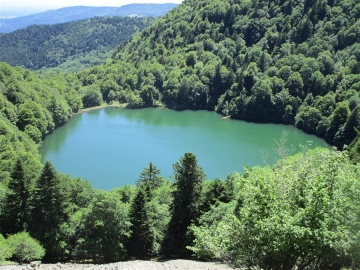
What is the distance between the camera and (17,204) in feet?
80.4

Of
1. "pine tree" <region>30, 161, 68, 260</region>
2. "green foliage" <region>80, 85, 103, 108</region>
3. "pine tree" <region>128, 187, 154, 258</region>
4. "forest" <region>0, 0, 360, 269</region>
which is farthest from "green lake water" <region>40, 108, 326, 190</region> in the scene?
"pine tree" <region>30, 161, 68, 260</region>

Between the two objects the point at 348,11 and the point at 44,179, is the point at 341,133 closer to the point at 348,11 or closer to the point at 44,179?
the point at 348,11

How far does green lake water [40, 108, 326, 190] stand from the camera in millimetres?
48812

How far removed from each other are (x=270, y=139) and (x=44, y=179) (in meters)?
45.0

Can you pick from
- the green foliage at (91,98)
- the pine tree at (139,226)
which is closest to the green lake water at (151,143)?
the green foliage at (91,98)

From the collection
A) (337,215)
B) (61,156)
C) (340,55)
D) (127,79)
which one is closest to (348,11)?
(340,55)

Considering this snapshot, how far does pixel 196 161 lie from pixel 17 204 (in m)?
11.8

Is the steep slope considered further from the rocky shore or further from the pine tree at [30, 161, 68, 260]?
the pine tree at [30, 161, 68, 260]

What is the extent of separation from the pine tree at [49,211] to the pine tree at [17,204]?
0.81m

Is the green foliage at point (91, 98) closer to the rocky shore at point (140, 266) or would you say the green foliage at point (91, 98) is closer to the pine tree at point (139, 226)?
the pine tree at point (139, 226)

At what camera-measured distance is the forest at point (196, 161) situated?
34.4 feet

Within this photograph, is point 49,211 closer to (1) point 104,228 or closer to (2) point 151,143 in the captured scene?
(1) point 104,228

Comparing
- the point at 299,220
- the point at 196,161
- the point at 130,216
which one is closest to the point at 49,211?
the point at 130,216

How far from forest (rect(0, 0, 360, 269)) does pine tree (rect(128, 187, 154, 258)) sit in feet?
0.25
